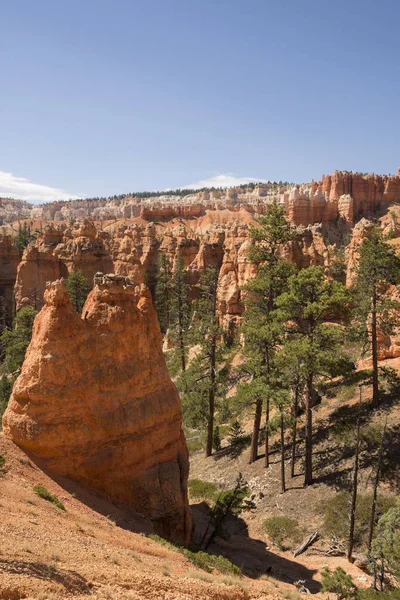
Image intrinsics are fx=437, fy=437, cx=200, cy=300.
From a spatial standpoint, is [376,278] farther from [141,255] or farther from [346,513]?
[141,255]

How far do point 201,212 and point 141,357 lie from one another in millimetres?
129042

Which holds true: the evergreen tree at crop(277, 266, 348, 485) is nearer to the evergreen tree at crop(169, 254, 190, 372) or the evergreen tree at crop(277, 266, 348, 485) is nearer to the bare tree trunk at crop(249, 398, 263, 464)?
the bare tree trunk at crop(249, 398, 263, 464)

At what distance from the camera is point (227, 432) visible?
30984mm

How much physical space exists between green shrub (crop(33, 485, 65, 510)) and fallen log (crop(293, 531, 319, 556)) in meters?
10.2

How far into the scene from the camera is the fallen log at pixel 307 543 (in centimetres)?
1759

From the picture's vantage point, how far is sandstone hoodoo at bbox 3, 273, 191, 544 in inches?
551

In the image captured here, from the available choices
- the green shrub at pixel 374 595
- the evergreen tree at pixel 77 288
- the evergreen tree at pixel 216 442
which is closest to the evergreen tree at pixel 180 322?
the evergreen tree at pixel 77 288

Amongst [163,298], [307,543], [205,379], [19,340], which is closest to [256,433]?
[205,379]

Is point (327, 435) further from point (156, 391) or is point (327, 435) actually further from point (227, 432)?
point (156, 391)

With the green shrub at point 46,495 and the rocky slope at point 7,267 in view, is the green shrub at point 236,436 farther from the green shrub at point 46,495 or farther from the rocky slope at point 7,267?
the rocky slope at point 7,267

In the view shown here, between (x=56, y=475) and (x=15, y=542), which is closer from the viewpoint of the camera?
(x=15, y=542)

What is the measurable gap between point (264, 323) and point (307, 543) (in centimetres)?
1009

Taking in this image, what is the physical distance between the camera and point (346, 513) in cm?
1861

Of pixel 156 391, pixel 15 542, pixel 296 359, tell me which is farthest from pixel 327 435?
pixel 15 542
